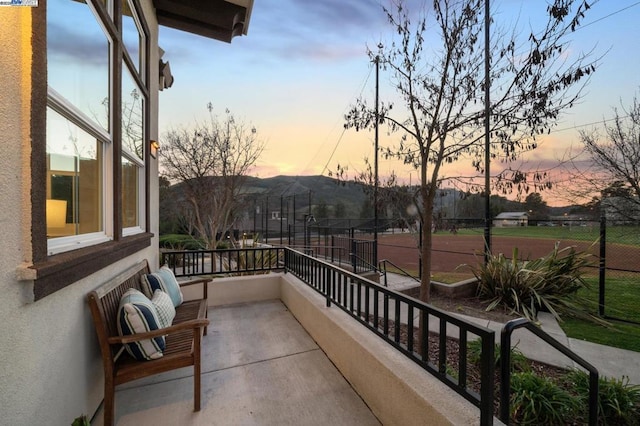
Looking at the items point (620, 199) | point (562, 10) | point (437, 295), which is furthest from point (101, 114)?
point (620, 199)

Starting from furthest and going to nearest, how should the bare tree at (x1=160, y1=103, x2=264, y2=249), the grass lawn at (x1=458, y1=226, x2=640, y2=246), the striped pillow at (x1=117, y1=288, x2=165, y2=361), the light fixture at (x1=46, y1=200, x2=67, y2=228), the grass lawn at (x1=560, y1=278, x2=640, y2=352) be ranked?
the bare tree at (x1=160, y1=103, x2=264, y2=249) < the grass lawn at (x1=458, y1=226, x2=640, y2=246) < the grass lawn at (x1=560, y1=278, x2=640, y2=352) < the striped pillow at (x1=117, y1=288, x2=165, y2=361) < the light fixture at (x1=46, y1=200, x2=67, y2=228)

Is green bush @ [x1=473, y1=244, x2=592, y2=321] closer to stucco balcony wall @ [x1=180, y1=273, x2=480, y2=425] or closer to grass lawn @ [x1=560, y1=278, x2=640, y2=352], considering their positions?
grass lawn @ [x1=560, y1=278, x2=640, y2=352]

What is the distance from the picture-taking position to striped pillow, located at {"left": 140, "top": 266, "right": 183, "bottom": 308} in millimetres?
2699

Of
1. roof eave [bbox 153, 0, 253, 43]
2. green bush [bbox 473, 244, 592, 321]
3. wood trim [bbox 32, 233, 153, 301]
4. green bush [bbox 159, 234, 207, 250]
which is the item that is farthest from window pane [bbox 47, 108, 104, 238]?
green bush [bbox 159, 234, 207, 250]

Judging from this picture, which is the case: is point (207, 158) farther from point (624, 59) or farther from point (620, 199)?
point (620, 199)

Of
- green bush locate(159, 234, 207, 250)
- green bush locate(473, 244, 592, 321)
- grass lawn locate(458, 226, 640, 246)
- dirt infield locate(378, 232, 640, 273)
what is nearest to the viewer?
green bush locate(473, 244, 592, 321)

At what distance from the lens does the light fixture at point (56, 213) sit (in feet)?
5.06

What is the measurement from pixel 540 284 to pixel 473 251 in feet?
4.05

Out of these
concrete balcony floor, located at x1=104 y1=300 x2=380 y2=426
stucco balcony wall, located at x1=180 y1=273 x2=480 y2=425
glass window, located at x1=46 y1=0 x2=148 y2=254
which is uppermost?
glass window, located at x1=46 y1=0 x2=148 y2=254

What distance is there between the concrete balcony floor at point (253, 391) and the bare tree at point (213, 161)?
5.97 m

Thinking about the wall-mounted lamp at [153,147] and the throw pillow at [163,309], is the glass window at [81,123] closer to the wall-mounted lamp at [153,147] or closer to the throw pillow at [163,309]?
the throw pillow at [163,309]

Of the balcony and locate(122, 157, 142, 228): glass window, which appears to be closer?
the balcony

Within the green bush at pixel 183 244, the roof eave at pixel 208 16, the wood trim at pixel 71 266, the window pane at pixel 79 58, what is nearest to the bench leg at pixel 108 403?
the wood trim at pixel 71 266

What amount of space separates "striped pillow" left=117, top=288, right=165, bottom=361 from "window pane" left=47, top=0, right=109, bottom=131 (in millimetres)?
1261
